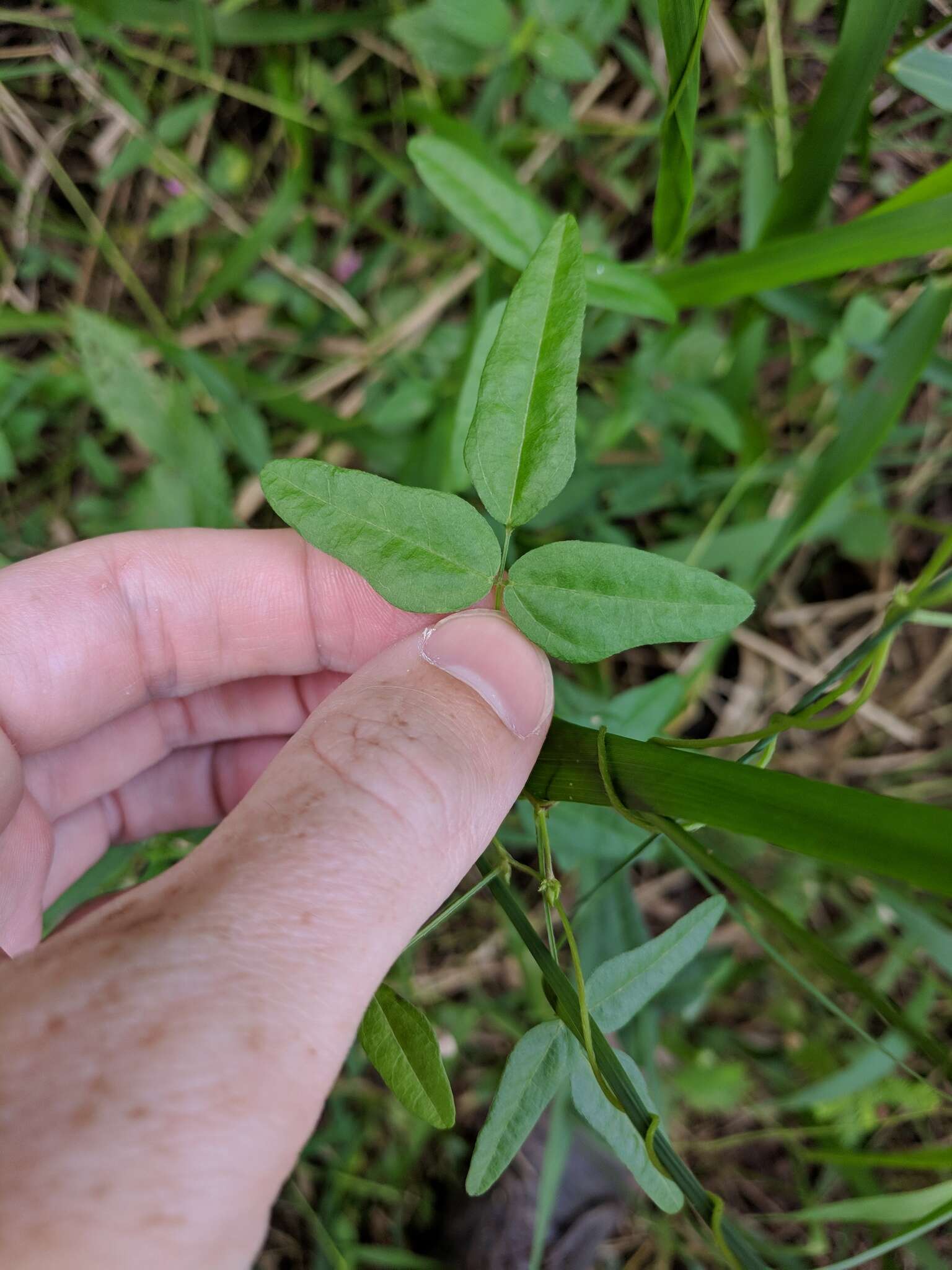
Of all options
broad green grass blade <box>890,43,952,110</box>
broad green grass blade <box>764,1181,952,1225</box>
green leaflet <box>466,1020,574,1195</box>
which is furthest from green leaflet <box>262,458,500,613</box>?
broad green grass blade <box>764,1181,952,1225</box>

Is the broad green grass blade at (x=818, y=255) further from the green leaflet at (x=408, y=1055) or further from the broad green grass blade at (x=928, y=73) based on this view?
the green leaflet at (x=408, y=1055)

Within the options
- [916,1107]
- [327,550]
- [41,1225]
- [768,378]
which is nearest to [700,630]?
[327,550]

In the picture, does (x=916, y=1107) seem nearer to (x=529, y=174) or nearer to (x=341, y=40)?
(x=529, y=174)

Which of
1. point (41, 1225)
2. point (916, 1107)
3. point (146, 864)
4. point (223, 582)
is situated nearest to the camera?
point (41, 1225)

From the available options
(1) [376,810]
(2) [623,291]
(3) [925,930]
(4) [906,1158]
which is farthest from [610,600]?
(4) [906,1158]

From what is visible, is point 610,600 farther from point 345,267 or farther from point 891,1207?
point 345,267

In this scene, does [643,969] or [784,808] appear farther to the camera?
[643,969]

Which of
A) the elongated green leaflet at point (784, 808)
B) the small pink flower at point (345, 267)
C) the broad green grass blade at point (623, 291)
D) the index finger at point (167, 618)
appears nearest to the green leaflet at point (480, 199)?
the broad green grass blade at point (623, 291)
